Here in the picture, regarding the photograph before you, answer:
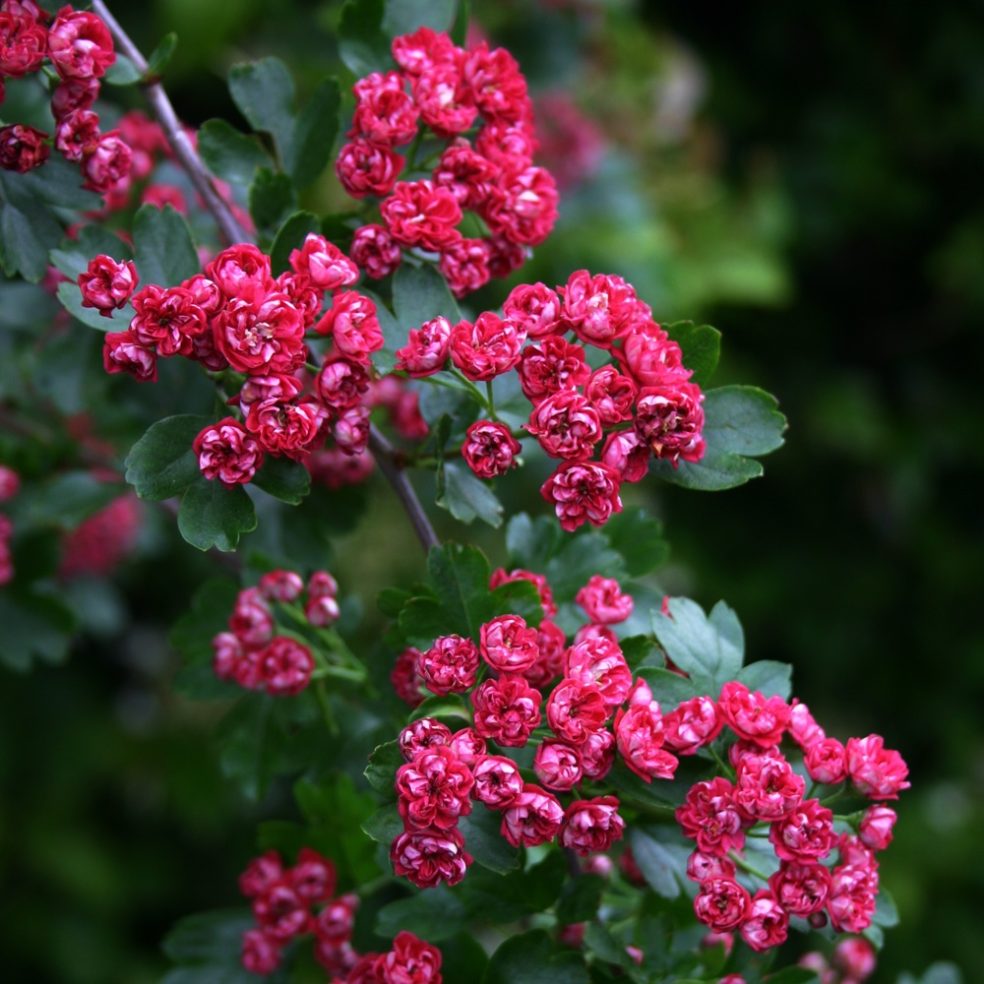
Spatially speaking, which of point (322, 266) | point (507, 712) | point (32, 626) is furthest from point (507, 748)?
point (32, 626)

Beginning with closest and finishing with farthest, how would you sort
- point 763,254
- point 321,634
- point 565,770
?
point 565,770, point 321,634, point 763,254

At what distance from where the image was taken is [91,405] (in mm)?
936

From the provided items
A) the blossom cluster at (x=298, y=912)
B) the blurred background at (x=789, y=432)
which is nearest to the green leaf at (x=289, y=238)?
the blossom cluster at (x=298, y=912)

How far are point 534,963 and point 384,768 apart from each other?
15 centimetres

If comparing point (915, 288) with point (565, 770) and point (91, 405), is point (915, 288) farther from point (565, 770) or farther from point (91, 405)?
point (565, 770)

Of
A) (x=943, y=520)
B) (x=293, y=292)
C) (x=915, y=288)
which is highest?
(x=293, y=292)

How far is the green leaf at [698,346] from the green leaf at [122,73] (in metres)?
0.32

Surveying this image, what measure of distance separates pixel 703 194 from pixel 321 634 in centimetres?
179

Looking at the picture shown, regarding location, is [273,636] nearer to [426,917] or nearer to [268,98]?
[426,917]

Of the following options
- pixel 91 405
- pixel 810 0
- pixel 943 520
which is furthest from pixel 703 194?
pixel 91 405

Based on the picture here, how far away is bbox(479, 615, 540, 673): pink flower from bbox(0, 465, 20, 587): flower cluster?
0.43m

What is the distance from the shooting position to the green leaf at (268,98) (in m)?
0.75

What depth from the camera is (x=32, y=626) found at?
2.98ft

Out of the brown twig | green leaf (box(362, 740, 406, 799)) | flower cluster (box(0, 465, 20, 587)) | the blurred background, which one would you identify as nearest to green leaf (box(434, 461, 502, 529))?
the brown twig
